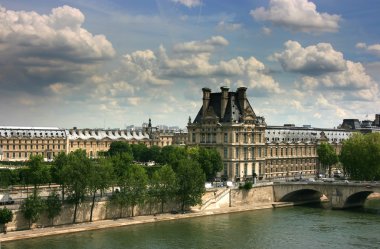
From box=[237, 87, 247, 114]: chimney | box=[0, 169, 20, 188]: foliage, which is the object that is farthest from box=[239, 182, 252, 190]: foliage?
box=[0, 169, 20, 188]: foliage

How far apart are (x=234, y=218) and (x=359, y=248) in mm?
17881

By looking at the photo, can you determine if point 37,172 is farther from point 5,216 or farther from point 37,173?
point 5,216

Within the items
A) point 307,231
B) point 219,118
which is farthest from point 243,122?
point 307,231

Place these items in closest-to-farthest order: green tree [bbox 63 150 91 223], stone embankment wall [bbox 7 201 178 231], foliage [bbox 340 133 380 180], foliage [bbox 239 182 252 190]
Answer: stone embankment wall [bbox 7 201 178 231], green tree [bbox 63 150 91 223], foliage [bbox 239 182 252 190], foliage [bbox 340 133 380 180]

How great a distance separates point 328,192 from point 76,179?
115 ft

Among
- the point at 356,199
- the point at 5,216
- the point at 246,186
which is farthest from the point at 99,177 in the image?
the point at 356,199

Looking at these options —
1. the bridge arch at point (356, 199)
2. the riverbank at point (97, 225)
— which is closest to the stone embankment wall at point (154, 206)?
the riverbank at point (97, 225)

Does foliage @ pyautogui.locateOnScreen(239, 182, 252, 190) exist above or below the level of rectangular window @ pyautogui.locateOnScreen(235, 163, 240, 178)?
below

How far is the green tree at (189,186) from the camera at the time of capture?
65.0 meters

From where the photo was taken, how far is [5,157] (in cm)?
13188

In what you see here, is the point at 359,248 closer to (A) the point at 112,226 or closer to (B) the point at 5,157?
(A) the point at 112,226

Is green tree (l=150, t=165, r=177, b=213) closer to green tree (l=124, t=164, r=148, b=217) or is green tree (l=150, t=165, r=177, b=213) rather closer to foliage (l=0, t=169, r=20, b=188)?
green tree (l=124, t=164, r=148, b=217)

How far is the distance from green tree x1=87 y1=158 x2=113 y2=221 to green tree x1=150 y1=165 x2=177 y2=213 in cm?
593

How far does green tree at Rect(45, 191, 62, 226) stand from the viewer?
54.0 metres
